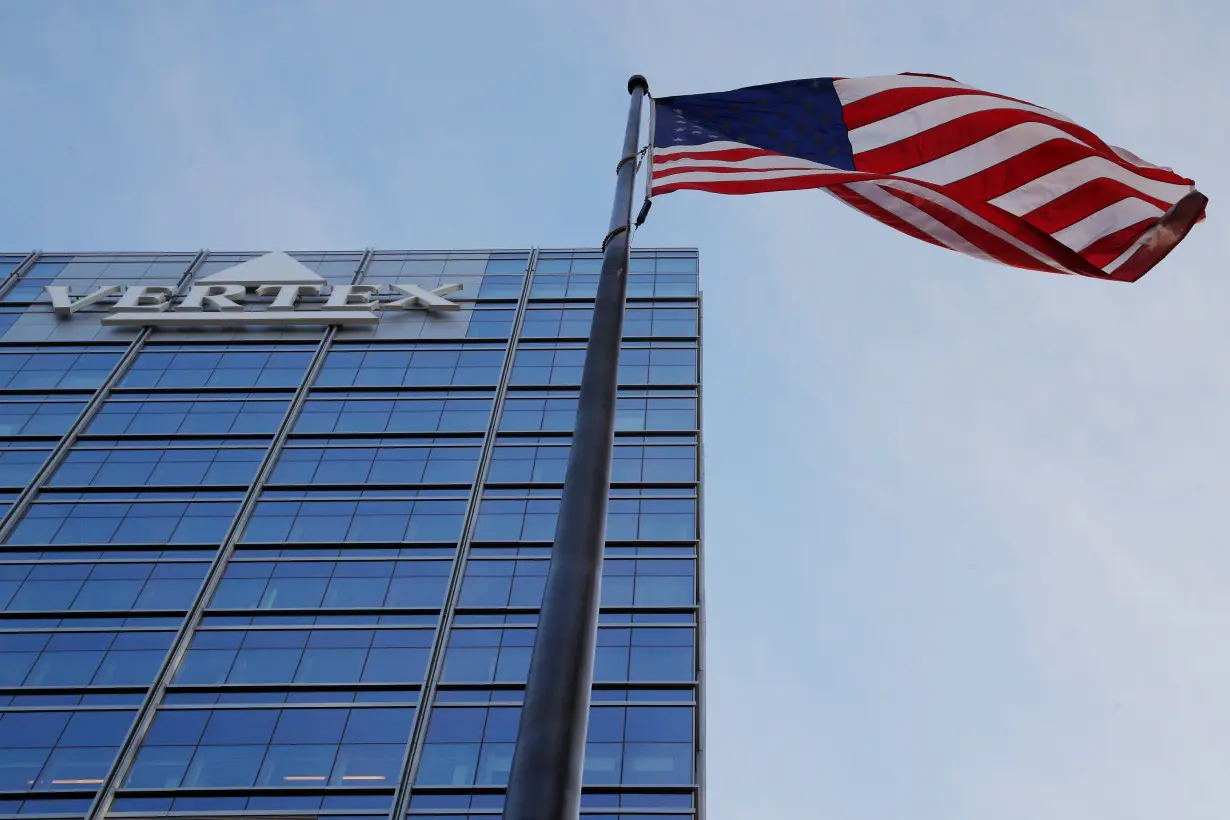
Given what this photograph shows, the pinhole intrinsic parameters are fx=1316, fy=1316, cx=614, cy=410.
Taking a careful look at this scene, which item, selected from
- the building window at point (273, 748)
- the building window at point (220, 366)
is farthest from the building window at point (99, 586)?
the building window at point (220, 366)

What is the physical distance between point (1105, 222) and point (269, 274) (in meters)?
68.1

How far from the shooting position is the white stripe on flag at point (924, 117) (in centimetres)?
1797

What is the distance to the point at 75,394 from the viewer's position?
6906 cm

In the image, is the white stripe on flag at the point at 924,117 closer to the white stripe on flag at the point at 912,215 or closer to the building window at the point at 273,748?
the white stripe on flag at the point at 912,215

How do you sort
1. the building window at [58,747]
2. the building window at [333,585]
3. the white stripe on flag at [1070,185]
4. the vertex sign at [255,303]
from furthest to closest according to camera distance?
the vertex sign at [255,303] → the building window at [333,585] → the building window at [58,747] → the white stripe on flag at [1070,185]

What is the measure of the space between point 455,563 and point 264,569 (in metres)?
8.27

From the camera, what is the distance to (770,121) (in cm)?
1789

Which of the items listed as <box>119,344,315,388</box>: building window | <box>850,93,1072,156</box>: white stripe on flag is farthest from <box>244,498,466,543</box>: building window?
<box>850,93,1072,156</box>: white stripe on flag

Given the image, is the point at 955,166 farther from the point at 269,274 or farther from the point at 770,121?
the point at 269,274

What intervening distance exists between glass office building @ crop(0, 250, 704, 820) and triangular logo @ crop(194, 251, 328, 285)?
65 cm

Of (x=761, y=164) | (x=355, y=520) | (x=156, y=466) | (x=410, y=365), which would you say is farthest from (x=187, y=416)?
(x=761, y=164)

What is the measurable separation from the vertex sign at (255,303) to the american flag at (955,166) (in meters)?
57.6

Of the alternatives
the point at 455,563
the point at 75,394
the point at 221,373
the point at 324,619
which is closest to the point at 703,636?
the point at 455,563

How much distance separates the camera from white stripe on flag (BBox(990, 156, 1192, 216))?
687 inches
